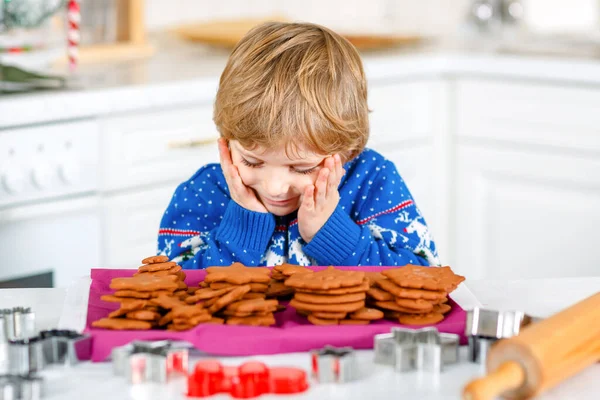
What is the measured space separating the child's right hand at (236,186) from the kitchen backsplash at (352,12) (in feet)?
5.78

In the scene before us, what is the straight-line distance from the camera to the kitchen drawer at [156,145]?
2.05 m

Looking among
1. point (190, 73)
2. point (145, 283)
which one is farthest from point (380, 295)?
point (190, 73)

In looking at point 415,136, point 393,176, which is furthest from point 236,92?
point 415,136

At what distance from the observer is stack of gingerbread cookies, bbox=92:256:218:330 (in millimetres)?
876

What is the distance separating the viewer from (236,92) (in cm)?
128

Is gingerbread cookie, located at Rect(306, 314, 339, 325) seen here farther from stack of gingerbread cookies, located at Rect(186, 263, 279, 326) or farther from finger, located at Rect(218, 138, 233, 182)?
finger, located at Rect(218, 138, 233, 182)

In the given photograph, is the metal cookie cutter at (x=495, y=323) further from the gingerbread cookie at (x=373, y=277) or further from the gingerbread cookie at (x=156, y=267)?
the gingerbread cookie at (x=156, y=267)

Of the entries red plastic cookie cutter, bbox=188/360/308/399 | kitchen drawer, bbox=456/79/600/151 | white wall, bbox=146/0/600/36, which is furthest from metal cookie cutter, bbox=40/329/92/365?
white wall, bbox=146/0/600/36

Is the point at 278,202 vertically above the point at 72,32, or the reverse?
the point at 72,32

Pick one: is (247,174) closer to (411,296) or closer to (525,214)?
(411,296)

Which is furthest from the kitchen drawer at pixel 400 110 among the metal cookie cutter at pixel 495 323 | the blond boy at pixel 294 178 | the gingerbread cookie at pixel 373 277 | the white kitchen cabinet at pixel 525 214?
the metal cookie cutter at pixel 495 323

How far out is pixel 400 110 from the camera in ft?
8.52

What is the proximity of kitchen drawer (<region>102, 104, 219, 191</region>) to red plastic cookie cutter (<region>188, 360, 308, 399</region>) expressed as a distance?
1.31 m

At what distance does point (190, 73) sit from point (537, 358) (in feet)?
5.40
